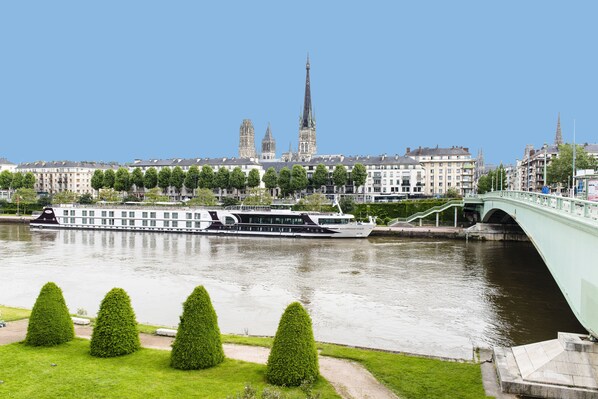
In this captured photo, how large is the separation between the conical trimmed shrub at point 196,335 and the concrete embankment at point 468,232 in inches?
2117

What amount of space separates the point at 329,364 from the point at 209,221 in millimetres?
57986

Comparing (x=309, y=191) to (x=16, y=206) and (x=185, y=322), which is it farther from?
(x=185, y=322)

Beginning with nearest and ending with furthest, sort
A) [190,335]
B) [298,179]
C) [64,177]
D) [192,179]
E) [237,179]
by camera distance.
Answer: [190,335], [298,179], [237,179], [192,179], [64,177]

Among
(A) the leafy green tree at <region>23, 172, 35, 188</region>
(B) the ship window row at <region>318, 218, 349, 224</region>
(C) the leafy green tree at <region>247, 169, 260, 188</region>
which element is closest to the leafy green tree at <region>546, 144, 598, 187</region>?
(B) the ship window row at <region>318, 218, 349, 224</region>

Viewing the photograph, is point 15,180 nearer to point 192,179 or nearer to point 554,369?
point 192,179

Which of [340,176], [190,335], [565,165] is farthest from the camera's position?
[340,176]

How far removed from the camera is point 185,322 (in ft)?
46.8

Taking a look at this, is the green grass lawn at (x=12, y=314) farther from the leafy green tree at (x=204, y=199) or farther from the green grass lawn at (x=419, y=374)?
the leafy green tree at (x=204, y=199)

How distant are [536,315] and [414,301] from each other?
6.06 metres

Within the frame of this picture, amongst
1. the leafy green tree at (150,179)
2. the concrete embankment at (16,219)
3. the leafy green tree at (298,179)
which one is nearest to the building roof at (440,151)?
the leafy green tree at (298,179)

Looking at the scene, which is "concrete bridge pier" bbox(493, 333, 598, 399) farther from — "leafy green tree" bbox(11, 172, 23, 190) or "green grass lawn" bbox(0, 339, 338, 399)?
"leafy green tree" bbox(11, 172, 23, 190)

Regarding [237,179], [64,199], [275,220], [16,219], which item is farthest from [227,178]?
[275,220]

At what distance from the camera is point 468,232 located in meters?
64.6

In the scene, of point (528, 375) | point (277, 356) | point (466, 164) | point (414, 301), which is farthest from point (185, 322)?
point (466, 164)
